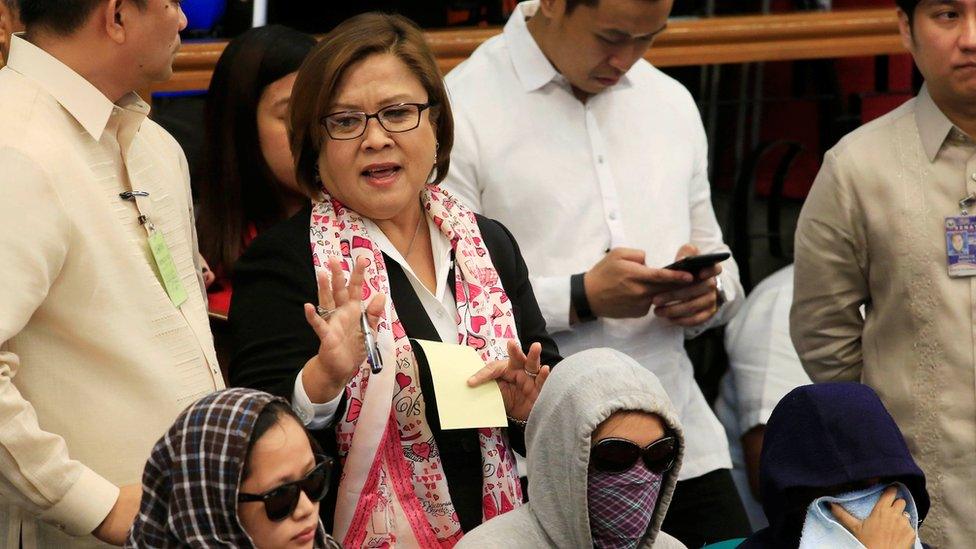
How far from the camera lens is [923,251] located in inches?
132

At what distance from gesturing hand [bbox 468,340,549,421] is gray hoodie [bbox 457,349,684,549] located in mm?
93

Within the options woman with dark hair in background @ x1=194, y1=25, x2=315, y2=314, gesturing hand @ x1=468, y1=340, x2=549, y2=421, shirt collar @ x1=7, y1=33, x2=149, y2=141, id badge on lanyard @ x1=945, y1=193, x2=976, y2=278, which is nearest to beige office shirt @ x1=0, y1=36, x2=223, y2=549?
shirt collar @ x1=7, y1=33, x2=149, y2=141

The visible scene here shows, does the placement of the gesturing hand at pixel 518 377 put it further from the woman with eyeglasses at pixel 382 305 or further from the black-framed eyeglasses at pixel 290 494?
Answer: the black-framed eyeglasses at pixel 290 494

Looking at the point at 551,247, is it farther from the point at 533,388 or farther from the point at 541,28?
the point at 533,388

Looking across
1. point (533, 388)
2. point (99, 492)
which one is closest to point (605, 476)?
point (533, 388)

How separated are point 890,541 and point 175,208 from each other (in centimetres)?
146

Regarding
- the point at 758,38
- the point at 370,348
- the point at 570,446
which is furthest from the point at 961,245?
the point at 758,38

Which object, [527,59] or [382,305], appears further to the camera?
[527,59]

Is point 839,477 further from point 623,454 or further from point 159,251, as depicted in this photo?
point 159,251

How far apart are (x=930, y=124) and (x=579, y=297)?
900mm

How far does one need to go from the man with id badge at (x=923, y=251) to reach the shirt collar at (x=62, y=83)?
1671 millimetres

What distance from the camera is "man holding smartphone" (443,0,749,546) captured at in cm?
371

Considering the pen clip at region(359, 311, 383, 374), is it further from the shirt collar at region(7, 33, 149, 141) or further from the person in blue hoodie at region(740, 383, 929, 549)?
the person in blue hoodie at region(740, 383, 929, 549)

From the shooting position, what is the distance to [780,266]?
5.30m
